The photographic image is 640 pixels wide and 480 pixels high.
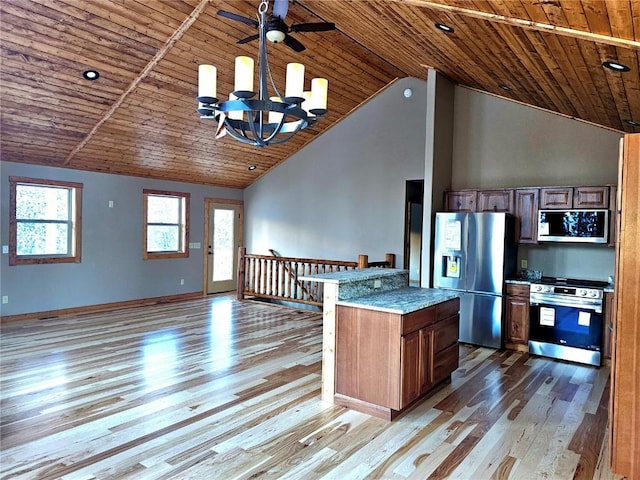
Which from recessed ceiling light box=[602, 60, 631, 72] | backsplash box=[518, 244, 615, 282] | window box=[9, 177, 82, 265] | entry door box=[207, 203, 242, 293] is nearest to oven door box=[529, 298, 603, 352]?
backsplash box=[518, 244, 615, 282]

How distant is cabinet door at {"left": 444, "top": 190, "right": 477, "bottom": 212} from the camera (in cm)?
608

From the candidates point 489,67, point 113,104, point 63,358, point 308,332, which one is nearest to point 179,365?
point 63,358

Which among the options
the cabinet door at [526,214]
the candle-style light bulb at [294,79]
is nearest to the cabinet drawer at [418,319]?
the candle-style light bulb at [294,79]

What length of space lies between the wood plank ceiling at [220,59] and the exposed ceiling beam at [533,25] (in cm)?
1

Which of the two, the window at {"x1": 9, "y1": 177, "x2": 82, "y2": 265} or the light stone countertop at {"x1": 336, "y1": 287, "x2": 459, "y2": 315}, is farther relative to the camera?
the window at {"x1": 9, "y1": 177, "x2": 82, "y2": 265}

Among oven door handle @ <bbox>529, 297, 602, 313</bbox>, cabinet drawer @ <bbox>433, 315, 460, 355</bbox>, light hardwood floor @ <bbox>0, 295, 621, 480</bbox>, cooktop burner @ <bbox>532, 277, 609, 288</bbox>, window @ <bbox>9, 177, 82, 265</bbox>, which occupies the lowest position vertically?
light hardwood floor @ <bbox>0, 295, 621, 480</bbox>

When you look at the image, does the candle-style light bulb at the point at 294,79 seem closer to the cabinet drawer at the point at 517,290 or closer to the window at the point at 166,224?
the cabinet drawer at the point at 517,290

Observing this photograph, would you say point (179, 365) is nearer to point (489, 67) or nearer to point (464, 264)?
point (464, 264)

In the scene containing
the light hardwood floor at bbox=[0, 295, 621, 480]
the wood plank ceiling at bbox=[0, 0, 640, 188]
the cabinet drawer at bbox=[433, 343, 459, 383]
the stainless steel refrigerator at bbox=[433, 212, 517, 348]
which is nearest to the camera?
the light hardwood floor at bbox=[0, 295, 621, 480]

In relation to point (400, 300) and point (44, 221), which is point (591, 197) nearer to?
point (400, 300)

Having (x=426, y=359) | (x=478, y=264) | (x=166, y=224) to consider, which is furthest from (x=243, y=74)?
(x=166, y=224)

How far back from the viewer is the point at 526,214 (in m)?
5.61

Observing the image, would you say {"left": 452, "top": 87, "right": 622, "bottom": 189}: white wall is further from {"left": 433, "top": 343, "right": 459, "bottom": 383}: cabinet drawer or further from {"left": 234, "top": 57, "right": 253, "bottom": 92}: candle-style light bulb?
{"left": 234, "top": 57, "right": 253, "bottom": 92}: candle-style light bulb

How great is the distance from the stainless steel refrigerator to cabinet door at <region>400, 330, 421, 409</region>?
2.38 metres
